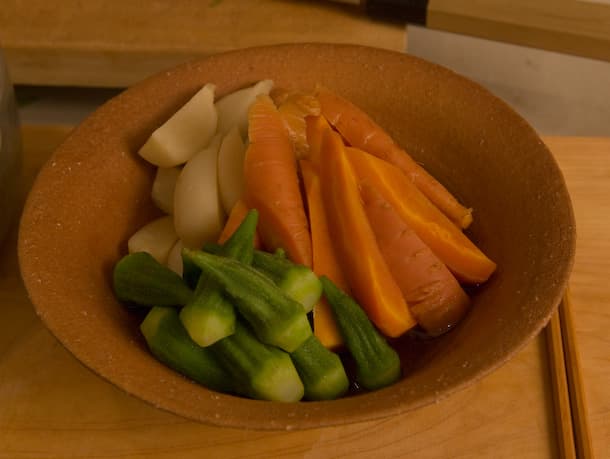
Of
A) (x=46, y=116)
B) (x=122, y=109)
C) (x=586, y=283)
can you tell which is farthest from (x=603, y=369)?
(x=46, y=116)

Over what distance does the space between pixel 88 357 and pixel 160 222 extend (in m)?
0.24

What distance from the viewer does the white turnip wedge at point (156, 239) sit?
85 cm

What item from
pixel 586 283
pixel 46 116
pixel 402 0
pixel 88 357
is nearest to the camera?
pixel 88 357

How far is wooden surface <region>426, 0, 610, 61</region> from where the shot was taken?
1.21 m

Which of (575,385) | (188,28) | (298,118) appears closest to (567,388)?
(575,385)

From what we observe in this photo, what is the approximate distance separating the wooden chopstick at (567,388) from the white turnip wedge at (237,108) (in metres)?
0.43

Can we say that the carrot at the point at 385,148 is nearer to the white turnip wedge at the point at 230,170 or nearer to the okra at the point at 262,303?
the white turnip wedge at the point at 230,170

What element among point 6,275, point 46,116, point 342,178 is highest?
point 342,178

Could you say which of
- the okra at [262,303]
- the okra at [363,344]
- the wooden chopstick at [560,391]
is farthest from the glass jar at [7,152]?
the wooden chopstick at [560,391]

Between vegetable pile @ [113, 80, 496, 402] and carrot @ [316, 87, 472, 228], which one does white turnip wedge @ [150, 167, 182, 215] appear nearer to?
vegetable pile @ [113, 80, 496, 402]

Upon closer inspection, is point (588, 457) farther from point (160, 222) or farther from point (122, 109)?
point (122, 109)

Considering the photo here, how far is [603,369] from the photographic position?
82cm

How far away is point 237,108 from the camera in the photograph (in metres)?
0.93

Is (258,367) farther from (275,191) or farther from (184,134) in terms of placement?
(184,134)
